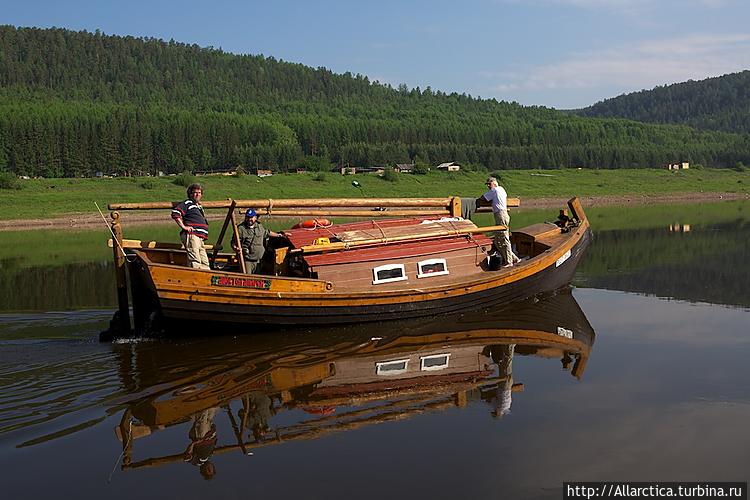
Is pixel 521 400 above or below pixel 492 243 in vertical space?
below

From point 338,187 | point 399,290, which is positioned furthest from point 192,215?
point 338,187

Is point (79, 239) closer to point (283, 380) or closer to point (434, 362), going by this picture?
point (283, 380)

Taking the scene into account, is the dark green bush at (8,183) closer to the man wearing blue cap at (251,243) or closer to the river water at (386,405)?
the river water at (386,405)

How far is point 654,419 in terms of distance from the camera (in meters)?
10.4

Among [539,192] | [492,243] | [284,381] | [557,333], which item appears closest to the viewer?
[284,381]

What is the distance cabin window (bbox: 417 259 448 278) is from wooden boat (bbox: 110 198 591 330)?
0.09 ft

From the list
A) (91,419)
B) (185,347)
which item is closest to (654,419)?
(91,419)

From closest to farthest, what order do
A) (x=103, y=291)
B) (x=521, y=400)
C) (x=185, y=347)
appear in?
(x=521, y=400) < (x=185, y=347) < (x=103, y=291)

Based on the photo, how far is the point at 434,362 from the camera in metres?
13.6

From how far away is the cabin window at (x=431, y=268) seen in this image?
56.6 feet

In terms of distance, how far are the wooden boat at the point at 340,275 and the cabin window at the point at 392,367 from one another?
268cm


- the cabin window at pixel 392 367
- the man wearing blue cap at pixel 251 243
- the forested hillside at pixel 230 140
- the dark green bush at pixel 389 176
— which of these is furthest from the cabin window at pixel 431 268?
the forested hillside at pixel 230 140

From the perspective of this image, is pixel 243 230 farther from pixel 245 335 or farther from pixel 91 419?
pixel 91 419

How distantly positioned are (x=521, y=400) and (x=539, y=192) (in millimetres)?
85397
